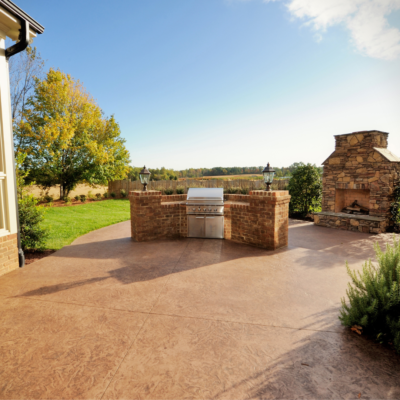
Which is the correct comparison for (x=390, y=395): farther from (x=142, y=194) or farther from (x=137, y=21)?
(x=137, y=21)

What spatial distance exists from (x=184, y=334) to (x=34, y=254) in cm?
442

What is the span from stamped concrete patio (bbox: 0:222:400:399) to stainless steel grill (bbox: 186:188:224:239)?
1653 mm

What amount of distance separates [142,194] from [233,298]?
11.9ft

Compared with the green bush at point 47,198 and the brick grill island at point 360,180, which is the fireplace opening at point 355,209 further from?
the green bush at point 47,198

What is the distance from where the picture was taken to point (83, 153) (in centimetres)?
1512

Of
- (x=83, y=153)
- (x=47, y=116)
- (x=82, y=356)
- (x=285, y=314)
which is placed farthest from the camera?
(x=83, y=153)

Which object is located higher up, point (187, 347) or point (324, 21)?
point (324, 21)

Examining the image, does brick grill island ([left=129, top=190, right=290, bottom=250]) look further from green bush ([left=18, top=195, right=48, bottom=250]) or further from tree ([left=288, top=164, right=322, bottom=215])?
tree ([left=288, top=164, right=322, bottom=215])

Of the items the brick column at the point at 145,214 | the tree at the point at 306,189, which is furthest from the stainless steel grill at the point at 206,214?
the tree at the point at 306,189

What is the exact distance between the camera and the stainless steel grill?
5.80 metres

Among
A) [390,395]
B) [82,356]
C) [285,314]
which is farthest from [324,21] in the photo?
[82,356]

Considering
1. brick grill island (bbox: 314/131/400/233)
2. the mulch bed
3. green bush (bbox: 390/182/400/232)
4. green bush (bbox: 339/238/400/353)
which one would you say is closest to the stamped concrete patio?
green bush (bbox: 339/238/400/353)

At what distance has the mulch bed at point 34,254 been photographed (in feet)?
15.3

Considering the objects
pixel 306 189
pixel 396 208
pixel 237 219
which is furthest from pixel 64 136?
pixel 396 208
